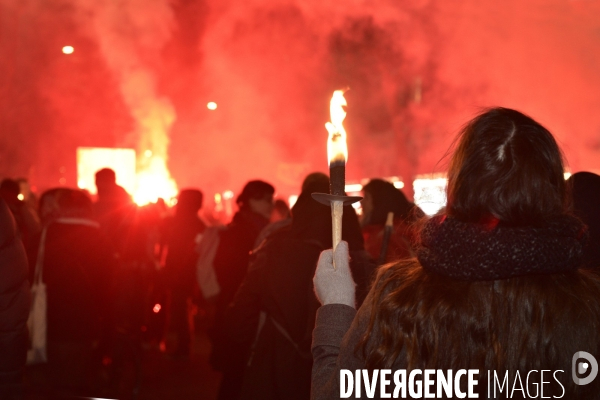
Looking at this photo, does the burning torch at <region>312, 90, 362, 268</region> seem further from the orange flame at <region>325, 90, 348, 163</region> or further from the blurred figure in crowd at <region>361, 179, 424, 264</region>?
the blurred figure in crowd at <region>361, 179, 424, 264</region>

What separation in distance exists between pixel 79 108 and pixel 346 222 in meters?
22.5

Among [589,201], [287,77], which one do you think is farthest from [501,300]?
[287,77]

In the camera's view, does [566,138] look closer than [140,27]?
Yes

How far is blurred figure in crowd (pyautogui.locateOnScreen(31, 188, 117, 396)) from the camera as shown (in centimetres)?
428

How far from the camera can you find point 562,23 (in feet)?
32.9

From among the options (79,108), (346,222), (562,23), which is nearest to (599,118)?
(562,23)

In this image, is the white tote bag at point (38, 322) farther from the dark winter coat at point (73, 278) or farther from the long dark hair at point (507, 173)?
the long dark hair at point (507, 173)

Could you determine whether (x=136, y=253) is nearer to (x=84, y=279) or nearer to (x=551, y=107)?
(x=84, y=279)

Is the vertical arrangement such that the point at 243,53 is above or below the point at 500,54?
above

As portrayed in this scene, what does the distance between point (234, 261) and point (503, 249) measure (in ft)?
11.7

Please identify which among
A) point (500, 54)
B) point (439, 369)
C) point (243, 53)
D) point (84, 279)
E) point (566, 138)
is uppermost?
point (243, 53)

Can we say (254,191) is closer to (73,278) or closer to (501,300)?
(73,278)

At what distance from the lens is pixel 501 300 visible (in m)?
1.34

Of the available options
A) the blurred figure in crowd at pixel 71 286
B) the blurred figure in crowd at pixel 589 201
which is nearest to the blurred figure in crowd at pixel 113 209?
the blurred figure in crowd at pixel 71 286
